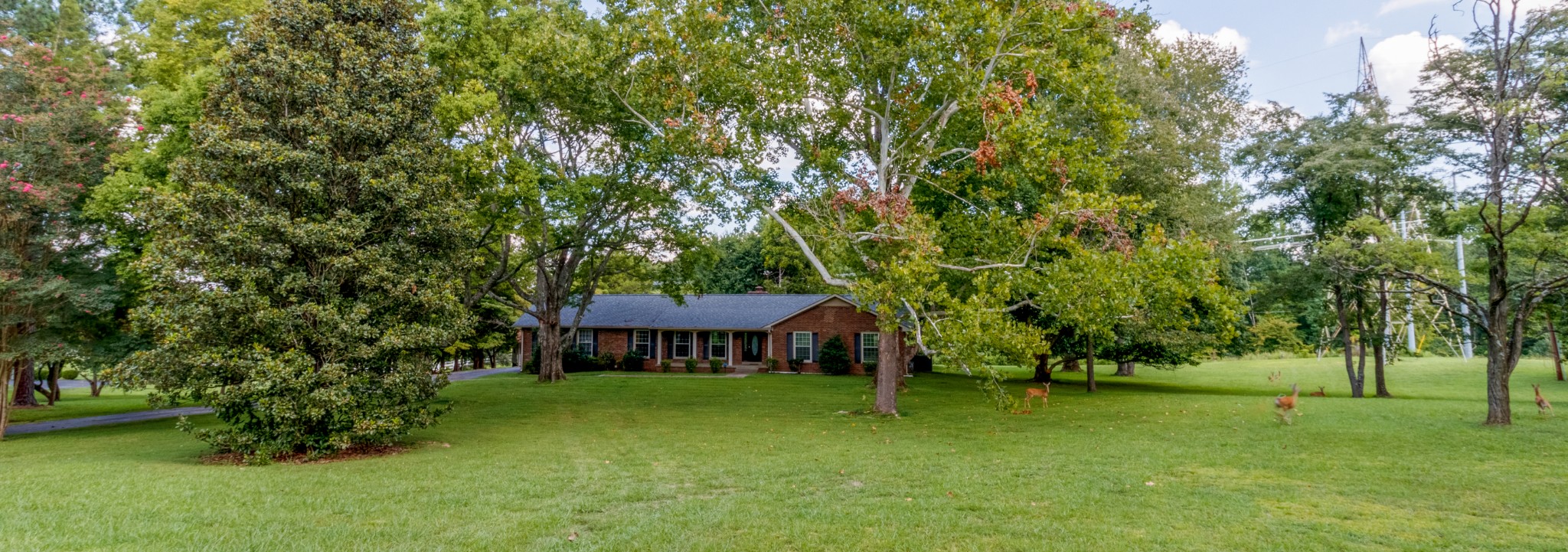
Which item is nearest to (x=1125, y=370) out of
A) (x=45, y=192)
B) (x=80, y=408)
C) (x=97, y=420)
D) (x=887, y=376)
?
(x=887, y=376)

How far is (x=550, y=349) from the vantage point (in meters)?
27.8

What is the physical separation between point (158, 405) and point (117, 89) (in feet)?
29.6

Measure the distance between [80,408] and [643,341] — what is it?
19771mm

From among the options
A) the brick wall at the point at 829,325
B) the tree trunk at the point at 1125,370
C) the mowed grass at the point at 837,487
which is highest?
the brick wall at the point at 829,325

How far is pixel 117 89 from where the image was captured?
1628 centimetres

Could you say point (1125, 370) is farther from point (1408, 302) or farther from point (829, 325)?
point (1408, 302)

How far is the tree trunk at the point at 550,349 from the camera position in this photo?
27.6m

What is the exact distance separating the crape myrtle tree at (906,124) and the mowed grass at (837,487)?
279cm

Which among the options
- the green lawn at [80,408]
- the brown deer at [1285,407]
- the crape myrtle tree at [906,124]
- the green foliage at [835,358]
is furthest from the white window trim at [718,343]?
the brown deer at [1285,407]

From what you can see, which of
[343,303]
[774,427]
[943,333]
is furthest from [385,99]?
[943,333]

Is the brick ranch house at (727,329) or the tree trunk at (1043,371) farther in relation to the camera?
the brick ranch house at (727,329)

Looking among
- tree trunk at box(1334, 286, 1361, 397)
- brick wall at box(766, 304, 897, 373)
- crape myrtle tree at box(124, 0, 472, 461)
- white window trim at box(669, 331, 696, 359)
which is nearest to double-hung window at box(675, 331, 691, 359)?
white window trim at box(669, 331, 696, 359)

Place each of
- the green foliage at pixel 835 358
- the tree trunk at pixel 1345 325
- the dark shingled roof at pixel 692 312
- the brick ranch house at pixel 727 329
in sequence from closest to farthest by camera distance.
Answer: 1. the tree trunk at pixel 1345 325
2. the green foliage at pixel 835 358
3. the brick ranch house at pixel 727 329
4. the dark shingled roof at pixel 692 312

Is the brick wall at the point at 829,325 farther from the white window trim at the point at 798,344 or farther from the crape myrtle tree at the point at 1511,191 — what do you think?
the crape myrtle tree at the point at 1511,191
